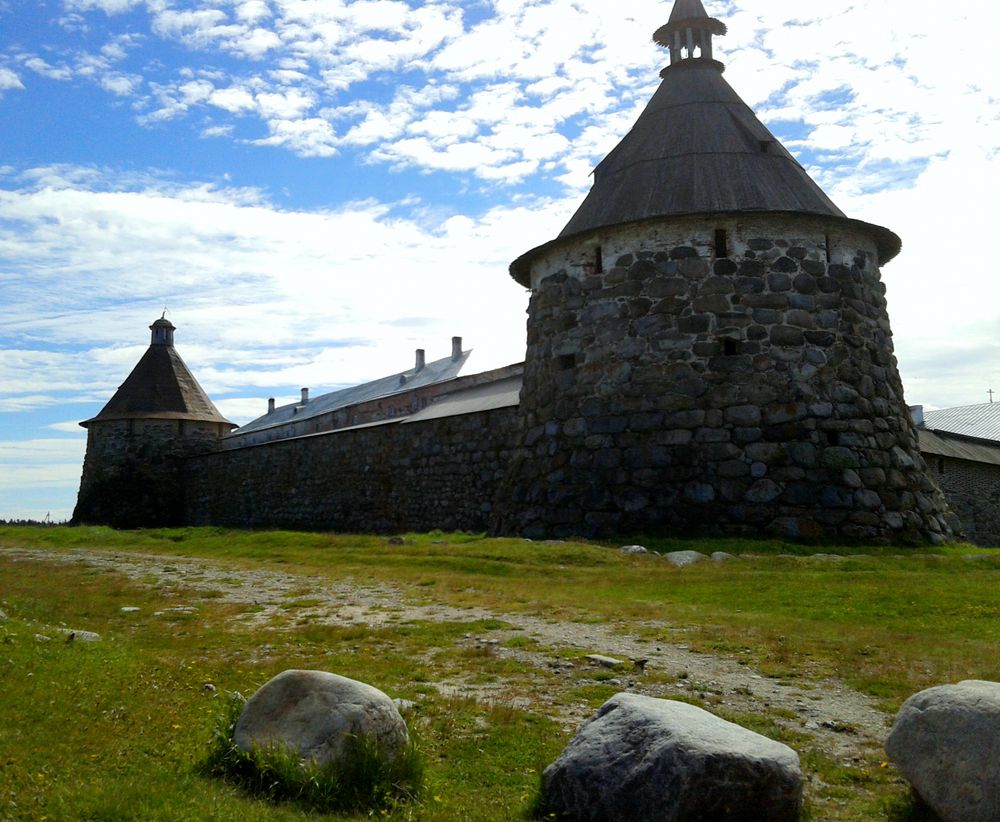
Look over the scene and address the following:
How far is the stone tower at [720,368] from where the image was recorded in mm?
14320

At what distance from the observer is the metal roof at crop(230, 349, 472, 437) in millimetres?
41031

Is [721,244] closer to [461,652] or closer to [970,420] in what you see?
[461,652]

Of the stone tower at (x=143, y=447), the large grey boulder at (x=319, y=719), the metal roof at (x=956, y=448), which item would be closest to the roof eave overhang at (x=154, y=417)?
the stone tower at (x=143, y=447)

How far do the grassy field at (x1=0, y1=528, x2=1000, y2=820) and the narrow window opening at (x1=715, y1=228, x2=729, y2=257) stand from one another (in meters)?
4.72

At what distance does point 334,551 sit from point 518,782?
11.2m

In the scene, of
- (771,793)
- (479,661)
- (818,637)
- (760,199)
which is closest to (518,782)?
(771,793)

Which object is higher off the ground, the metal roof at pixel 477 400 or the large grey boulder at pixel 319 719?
→ the metal roof at pixel 477 400

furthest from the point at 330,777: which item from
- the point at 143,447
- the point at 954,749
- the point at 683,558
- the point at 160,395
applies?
the point at 160,395

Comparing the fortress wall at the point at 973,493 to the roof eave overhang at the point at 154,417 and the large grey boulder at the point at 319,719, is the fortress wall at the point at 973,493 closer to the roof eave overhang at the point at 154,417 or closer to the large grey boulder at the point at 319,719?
the large grey boulder at the point at 319,719

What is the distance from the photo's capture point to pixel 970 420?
32469 mm

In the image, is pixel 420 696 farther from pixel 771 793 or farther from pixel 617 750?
pixel 771 793

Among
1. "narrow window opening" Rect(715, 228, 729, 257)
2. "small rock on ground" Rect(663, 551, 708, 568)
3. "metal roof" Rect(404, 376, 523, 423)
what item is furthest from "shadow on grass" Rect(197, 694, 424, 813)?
"metal roof" Rect(404, 376, 523, 423)

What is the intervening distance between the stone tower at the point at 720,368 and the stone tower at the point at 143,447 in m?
24.9

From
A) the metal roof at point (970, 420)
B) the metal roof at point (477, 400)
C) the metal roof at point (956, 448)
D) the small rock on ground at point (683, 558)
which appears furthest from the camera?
the metal roof at point (970, 420)
